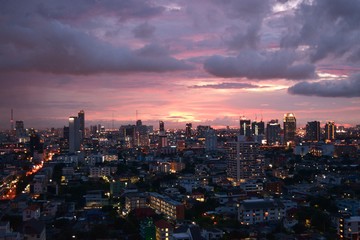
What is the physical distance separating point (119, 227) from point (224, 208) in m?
2.74

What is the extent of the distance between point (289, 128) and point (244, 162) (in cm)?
2185

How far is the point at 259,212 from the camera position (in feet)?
33.6

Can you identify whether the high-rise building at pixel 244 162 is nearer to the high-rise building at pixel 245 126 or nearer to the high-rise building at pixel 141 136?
the high-rise building at pixel 245 126

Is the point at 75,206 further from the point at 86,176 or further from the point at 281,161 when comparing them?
the point at 281,161

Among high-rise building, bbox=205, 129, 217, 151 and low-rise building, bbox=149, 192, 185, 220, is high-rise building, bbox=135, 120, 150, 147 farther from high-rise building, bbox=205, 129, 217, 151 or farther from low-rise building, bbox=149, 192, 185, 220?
low-rise building, bbox=149, 192, 185, 220

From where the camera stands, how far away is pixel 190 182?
53.8 ft

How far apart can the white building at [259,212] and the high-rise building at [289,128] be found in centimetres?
2966

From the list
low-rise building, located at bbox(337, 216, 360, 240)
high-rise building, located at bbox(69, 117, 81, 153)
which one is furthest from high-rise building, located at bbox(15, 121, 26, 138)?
low-rise building, located at bbox(337, 216, 360, 240)

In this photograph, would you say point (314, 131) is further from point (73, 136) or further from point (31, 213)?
point (31, 213)

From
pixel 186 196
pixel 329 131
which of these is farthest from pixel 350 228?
pixel 329 131

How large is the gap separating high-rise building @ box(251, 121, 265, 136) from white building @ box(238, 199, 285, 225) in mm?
32474

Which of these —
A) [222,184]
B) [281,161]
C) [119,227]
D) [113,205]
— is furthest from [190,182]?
[281,161]

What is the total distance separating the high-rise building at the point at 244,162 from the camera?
19.0 m

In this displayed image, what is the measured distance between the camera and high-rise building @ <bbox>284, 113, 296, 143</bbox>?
130 ft
